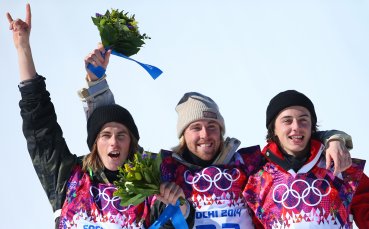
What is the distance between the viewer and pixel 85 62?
6.23 m

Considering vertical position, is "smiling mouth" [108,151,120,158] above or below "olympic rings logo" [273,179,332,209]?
above

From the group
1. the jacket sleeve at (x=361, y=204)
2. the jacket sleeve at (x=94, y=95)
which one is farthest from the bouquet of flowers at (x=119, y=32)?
the jacket sleeve at (x=361, y=204)

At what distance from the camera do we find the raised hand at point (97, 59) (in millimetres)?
6195

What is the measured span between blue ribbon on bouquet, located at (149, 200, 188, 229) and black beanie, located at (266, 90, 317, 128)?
1.40 m

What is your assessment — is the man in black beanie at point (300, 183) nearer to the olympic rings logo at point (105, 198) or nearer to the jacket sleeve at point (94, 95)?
the olympic rings logo at point (105, 198)

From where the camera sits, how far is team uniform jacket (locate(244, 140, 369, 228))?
210 inches

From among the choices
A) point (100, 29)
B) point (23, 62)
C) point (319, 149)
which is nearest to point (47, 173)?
point (23, 62)

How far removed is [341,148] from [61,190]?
2801 mm

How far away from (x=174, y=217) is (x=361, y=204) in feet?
6.08

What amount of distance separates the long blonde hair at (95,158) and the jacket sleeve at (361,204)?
7.39 feet

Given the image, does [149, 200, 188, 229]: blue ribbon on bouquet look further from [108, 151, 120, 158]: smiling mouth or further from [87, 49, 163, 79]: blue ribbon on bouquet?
[87, 49, 163, 79]: blue ribbon on bouquet

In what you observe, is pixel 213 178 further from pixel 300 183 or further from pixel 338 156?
pixel 338 156

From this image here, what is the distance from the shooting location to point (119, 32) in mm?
6387

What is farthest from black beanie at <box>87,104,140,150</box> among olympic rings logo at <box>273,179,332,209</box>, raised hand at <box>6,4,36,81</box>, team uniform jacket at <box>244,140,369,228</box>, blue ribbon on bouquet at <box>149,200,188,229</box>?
olympic rings logo at <box>273,179,332,209</box>
